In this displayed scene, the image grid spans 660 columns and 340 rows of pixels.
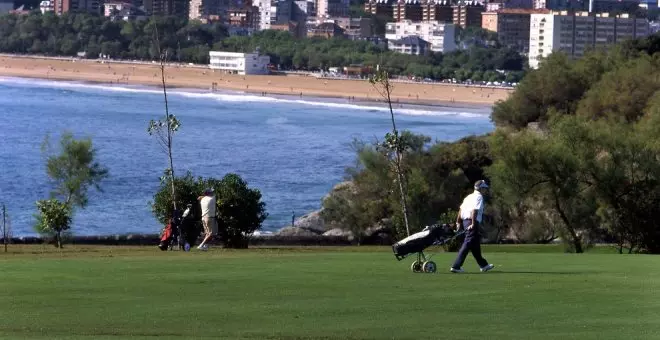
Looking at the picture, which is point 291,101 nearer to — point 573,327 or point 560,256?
point 560,256

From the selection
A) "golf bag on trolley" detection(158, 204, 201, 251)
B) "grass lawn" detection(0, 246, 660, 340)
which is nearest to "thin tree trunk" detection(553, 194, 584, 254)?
"golf bag on trolley" detection(158, 204, 201, 251)

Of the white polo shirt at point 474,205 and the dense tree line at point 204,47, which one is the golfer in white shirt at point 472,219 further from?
the dense tree line at point 204,47

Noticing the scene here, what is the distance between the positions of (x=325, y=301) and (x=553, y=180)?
2136 centimetres

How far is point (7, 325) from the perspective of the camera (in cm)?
1078

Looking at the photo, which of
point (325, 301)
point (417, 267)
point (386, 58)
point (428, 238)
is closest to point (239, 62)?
point (386, 58)

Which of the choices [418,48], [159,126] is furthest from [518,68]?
[159,126]

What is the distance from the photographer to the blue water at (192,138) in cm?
5083

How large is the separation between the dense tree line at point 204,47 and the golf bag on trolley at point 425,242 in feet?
420

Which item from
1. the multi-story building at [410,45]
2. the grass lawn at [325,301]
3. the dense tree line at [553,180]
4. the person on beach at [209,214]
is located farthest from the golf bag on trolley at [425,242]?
the multi-story building at [410,45]

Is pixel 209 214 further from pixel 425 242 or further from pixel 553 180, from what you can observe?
pixel 553 180

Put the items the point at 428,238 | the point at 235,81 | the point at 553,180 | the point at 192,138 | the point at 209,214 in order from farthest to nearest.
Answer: the point at 235,81, the point at 192,138, the point at 553,180, the point at 209,214, the point at 428,238

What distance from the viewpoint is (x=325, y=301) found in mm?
12414

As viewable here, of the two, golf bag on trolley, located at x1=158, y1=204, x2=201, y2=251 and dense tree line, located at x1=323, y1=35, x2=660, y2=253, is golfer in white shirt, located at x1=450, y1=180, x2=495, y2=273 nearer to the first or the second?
golf bag on trolley, located at x1=158, y1=204, x2=201, y2=251

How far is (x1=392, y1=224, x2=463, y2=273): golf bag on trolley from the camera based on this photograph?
49.1 ft
